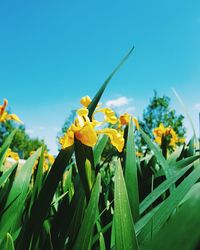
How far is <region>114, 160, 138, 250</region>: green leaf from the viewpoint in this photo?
37 centimetres

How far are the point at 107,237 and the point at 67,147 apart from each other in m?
0.27

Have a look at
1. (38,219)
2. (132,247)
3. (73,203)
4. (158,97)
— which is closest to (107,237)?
(73,203)

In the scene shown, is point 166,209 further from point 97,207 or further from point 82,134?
point 82,134

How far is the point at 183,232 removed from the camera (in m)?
0.26

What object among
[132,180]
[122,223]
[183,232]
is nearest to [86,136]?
[132,180]

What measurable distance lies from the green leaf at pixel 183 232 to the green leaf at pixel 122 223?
0.10 meters

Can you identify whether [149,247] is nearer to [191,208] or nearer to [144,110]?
[191,208]

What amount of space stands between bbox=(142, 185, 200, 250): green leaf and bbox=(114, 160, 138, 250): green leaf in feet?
0.33

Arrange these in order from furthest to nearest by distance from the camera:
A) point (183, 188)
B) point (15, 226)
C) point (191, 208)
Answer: point (15, 226), point (183, 188), point (191, 208)

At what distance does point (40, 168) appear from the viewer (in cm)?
83

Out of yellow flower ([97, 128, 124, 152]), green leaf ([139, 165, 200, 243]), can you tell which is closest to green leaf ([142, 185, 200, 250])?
green leaf ([139, 165, 200, 243])

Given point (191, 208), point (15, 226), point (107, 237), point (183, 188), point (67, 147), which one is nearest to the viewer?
point (191, 208)

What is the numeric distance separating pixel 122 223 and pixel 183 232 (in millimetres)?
145

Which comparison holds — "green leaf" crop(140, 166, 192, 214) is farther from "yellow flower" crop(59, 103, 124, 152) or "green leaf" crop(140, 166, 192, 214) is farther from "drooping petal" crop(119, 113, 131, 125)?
"drooping petal" crop(119, 113, 131, 125)
